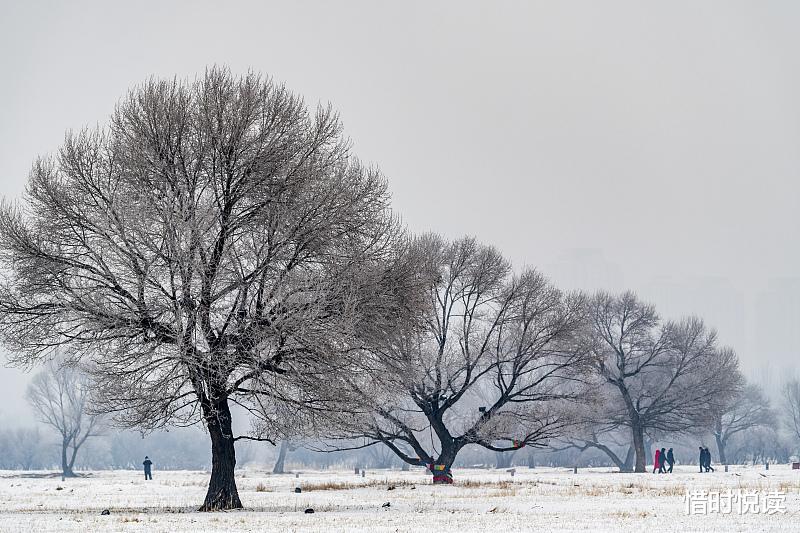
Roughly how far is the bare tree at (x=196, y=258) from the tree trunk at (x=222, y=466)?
0.17 meters

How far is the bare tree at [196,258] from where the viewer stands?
20.9 meters

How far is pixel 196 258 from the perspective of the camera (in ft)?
67.7

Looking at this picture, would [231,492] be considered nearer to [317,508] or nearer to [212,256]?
[317,508]

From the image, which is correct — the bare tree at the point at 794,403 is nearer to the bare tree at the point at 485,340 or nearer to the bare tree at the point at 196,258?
the bare tree at the point at 485,340

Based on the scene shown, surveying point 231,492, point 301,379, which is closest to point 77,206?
point 301,379

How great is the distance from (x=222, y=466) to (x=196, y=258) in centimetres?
661

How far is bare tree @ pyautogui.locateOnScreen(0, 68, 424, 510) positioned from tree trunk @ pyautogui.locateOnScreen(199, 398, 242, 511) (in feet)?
0.55

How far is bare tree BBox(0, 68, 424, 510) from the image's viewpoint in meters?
20.9

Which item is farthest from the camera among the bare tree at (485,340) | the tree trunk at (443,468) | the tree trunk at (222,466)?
the bare tree at (485,340)

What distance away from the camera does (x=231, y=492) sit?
2381 cm

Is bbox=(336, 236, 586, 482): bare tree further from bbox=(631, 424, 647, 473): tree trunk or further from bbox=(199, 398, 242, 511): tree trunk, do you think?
bbox=(631, 424, 647, 473): tree trunk

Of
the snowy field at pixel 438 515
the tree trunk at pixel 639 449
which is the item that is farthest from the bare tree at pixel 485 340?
the tree trunk at pixel 639 449

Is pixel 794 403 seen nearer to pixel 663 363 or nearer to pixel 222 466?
pixel 663 363

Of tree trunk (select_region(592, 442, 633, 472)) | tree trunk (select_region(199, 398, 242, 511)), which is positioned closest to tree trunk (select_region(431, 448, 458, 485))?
tree trunk (select_region(199, 398, 242, 511))
